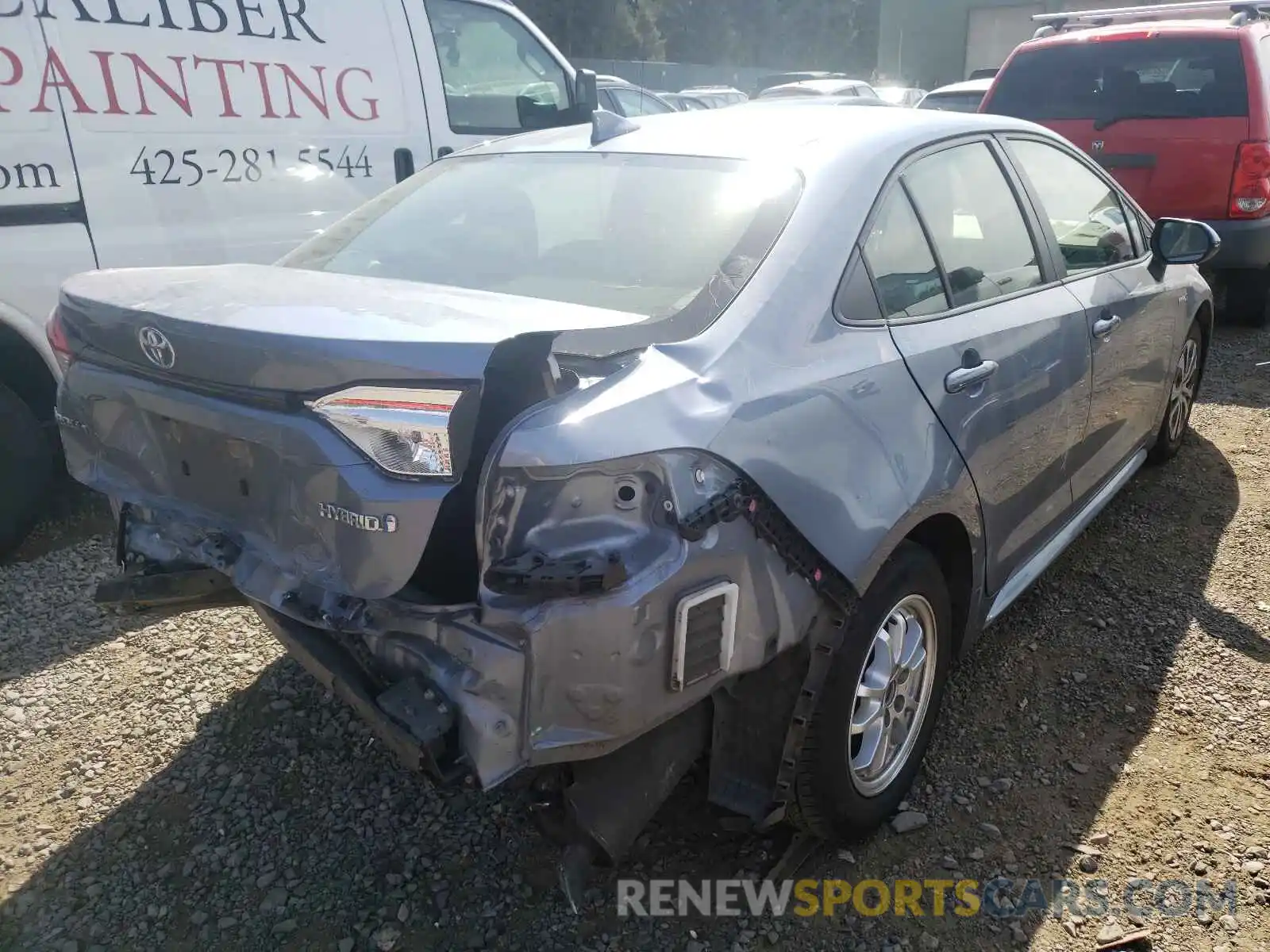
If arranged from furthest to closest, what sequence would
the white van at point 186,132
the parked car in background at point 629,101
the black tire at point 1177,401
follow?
1. the parked car in background at point 629,101
2. the black tire at point 1177,401
3. the white van at point 186,132

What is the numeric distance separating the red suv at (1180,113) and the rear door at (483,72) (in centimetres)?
355

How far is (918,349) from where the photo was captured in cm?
235

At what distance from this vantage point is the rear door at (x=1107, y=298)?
324 cm

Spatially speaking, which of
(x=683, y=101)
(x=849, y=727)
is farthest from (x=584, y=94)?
(x=683, y=101)

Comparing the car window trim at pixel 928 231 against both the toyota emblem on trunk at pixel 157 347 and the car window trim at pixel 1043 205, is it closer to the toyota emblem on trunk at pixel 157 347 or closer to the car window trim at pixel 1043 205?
the car window trim at pixel 1043 205

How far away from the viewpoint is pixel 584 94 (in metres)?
5.70

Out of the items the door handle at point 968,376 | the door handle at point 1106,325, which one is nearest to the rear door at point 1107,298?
the door handle at point 1106,325

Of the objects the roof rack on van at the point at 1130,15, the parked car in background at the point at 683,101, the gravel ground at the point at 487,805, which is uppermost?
the roof rack on van at the point at 1130,15

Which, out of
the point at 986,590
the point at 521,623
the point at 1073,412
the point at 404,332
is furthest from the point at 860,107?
the point at 521,623

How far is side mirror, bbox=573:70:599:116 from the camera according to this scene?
558 cm

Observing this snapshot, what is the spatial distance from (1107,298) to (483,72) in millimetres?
3630

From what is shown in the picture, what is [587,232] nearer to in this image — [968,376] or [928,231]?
[928,231]

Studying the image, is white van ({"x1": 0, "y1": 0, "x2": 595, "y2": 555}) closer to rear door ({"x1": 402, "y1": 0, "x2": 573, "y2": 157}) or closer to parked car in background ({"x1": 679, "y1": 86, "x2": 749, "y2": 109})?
rear door ({"x1": 402, "y1": 0, "x2": 573, "y2": 157})

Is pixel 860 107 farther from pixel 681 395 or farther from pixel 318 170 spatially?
pixel 318 170
